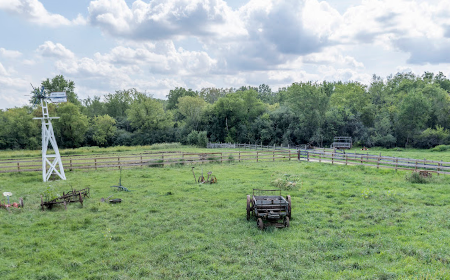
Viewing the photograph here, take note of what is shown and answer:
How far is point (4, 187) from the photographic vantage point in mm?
16266

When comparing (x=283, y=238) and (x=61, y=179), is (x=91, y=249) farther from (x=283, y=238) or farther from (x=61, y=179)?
(x=61, y=179)

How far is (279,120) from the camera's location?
50.8 m

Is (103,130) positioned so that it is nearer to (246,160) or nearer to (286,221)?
(246,160)

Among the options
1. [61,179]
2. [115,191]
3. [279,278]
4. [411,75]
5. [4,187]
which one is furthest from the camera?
[411,75]

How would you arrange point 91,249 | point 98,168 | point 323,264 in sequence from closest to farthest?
point 323,264 < point 91,249 < point 98,168

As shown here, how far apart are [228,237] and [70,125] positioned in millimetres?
51044

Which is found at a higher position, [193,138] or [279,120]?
[279,120]

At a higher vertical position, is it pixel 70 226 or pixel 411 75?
pixel 411 75

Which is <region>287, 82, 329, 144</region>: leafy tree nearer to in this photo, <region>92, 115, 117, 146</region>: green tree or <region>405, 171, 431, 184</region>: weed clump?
<region>405, 171, 431, 184</region>: weed clump

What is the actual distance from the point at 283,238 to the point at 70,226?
754cm

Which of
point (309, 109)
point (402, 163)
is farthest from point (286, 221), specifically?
point (309, 109)

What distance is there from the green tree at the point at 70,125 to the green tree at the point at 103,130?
3.10 meters

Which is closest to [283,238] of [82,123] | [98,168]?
[98,168]

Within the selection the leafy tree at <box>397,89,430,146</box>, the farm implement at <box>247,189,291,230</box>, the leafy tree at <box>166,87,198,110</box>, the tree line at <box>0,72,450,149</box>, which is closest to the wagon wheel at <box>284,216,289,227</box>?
the farm implement at <box>247,189,291,230</box>
